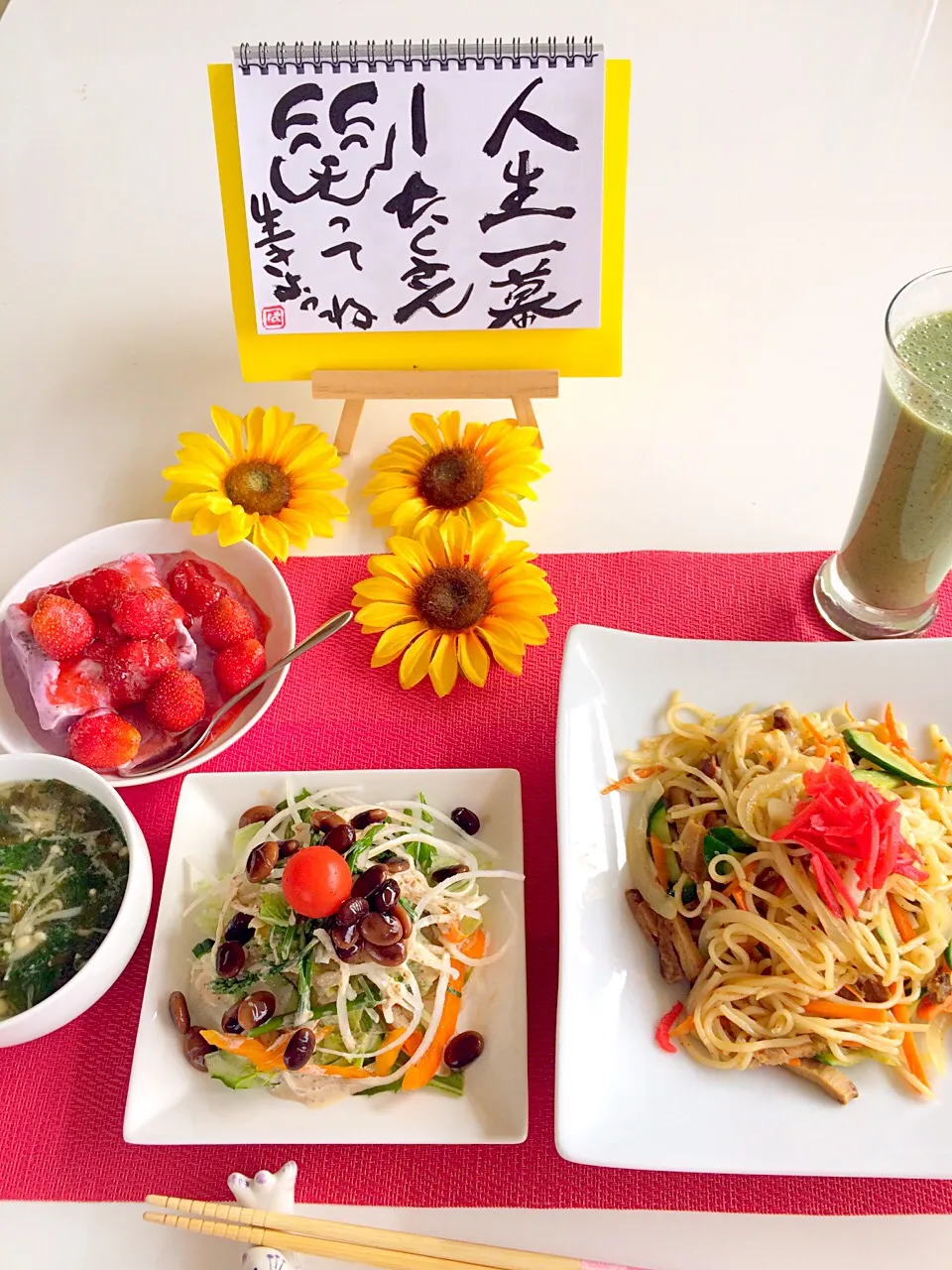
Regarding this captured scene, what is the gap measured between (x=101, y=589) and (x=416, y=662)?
427 millimetres

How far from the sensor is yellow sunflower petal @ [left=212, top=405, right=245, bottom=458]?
153 centimetres

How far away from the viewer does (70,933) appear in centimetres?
114

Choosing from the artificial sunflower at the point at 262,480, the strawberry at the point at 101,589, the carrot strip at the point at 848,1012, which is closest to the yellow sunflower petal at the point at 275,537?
the artificial sunflower at the point at 262,480

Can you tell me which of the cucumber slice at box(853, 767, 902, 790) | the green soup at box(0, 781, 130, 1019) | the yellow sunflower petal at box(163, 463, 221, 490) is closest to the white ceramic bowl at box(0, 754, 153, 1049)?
the green soup at box(0, 781, 130, 1019)

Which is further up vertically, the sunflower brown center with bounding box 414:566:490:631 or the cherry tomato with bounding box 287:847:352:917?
the sunflower brown center with bounding box 414:566:490:631

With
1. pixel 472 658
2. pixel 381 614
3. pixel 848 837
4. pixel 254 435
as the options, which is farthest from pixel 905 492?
pixel 254 435

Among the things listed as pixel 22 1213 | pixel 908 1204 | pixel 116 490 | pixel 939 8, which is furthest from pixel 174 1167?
pixel 939 8

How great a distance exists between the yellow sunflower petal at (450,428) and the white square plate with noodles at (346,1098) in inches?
21.3

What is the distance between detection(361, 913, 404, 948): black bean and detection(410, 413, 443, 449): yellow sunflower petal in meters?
0.75

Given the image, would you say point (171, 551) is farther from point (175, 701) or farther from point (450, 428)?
point (450, 428)

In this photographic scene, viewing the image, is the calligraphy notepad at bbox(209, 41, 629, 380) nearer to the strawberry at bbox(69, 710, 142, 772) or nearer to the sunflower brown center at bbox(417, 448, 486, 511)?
the sunflower brown center at bbox(417, 448, 486, 511)

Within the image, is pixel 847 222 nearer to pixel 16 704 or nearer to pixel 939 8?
pixel 939 8

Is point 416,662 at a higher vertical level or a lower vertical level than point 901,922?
higher

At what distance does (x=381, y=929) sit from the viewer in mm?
1081
